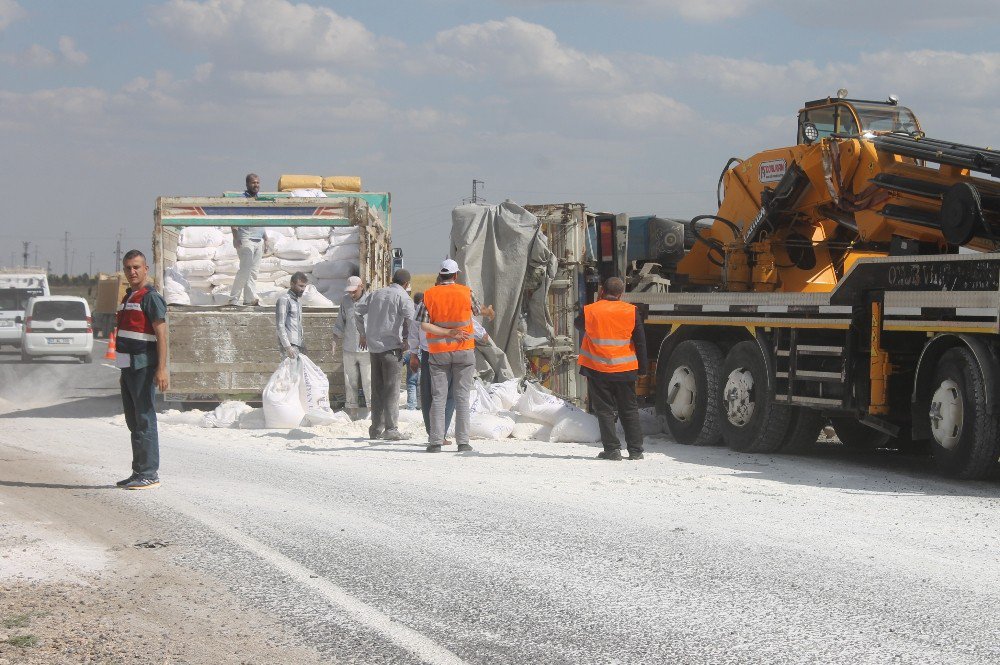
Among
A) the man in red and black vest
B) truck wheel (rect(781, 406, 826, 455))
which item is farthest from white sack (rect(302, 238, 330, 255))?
the man in red and black vest

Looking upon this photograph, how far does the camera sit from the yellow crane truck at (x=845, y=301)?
396 inches

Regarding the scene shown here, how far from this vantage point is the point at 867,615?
5707 millimetres

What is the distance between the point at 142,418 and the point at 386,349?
382cm

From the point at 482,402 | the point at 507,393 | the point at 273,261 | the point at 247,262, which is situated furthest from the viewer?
the point at 273,261

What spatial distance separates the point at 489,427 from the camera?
13336mm

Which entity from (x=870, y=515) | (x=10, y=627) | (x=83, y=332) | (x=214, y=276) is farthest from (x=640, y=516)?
(x=83, y=332)

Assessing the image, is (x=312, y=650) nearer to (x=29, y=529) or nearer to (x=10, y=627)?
(x=10, y=627)

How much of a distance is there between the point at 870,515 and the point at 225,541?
408cm

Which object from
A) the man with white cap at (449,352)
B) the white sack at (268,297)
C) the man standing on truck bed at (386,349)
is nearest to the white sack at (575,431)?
the man with white cap at (449,352)

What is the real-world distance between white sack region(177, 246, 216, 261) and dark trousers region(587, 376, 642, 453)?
7.43 metres

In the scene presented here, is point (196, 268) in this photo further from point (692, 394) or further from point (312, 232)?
point (692, 394)

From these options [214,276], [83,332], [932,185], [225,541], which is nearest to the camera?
[225,541]

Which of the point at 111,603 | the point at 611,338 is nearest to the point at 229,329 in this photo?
the point at 611,338

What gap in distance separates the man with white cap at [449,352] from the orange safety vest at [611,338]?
3.86ft
